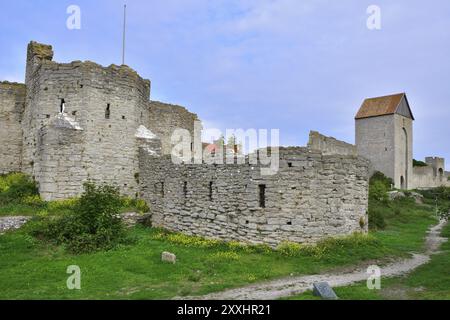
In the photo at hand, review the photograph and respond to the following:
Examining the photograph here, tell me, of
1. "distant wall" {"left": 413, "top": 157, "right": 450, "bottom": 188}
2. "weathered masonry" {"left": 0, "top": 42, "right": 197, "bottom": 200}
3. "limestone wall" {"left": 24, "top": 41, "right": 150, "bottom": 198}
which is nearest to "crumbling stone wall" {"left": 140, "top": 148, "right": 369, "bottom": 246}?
"limestone wall" {"left": 24, "top": 41, "right": 150, "bottom": 198}

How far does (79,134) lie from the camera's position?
1934 centimetres

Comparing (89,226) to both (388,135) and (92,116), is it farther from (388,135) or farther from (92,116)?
(388,135)

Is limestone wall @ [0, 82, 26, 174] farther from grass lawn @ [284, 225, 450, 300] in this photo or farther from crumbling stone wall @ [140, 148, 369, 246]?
grass lawn @ [284, 225, 450, 300]

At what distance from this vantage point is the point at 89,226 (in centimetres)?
1449

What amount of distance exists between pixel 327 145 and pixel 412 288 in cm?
1819

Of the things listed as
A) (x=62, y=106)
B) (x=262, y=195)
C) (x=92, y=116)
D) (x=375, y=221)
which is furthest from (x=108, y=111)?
(x=375, y=221)

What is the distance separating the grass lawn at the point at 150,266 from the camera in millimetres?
9898

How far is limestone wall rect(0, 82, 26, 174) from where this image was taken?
22281 millimetres

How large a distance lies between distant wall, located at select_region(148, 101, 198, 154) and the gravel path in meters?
10.7

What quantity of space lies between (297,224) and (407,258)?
13.8ft

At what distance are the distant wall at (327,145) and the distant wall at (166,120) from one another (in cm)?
863

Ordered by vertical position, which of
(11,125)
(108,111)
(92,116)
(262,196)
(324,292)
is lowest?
(324,292)
